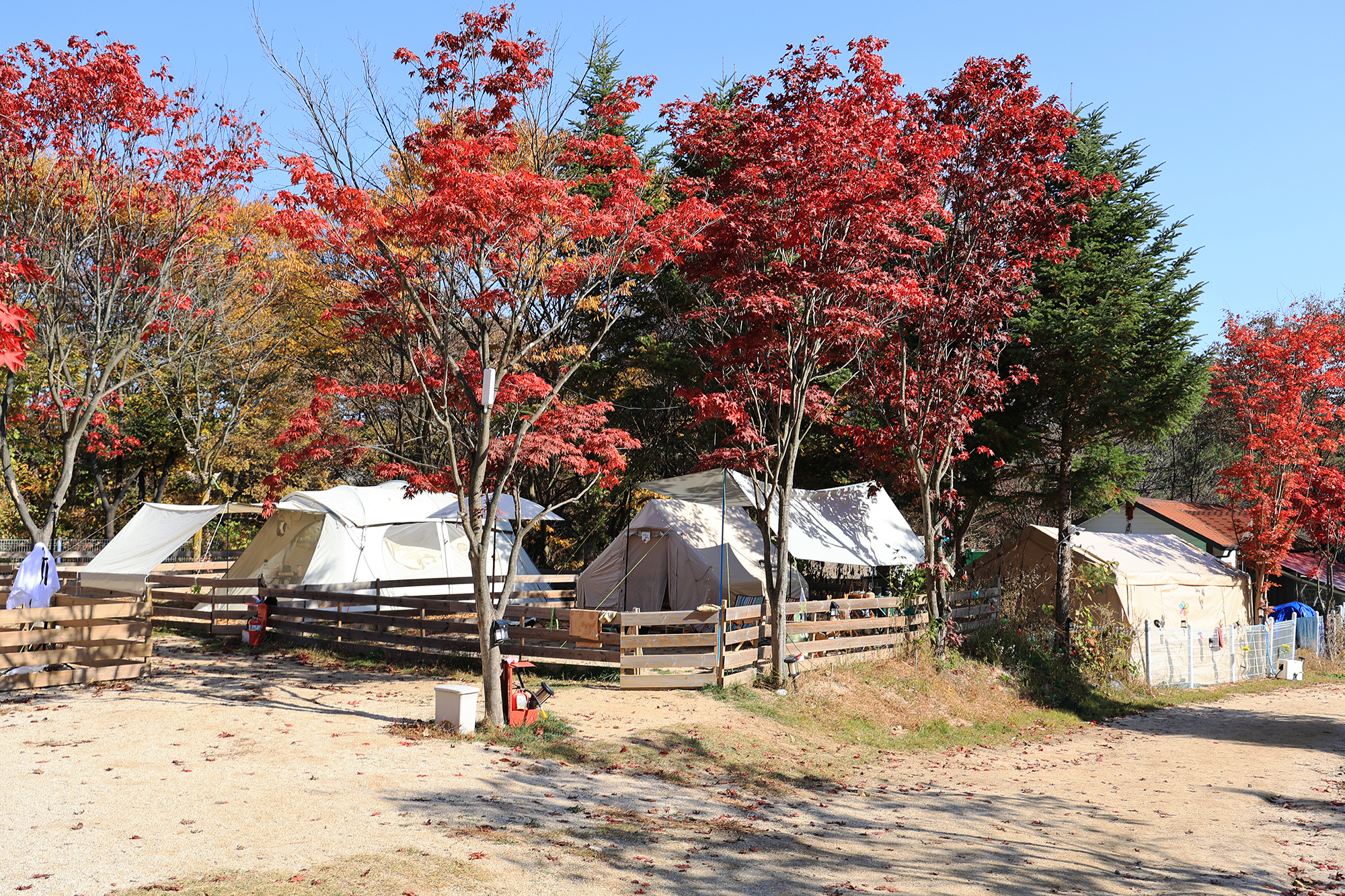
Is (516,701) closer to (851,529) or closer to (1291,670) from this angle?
(851,529)

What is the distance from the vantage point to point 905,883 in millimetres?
6438

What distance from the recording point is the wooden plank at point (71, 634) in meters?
11.1

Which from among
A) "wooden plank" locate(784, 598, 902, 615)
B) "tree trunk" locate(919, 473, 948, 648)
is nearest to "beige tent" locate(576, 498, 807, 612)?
"wooden plank" locate(784, 598, 902, 615)

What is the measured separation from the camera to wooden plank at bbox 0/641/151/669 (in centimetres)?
1108

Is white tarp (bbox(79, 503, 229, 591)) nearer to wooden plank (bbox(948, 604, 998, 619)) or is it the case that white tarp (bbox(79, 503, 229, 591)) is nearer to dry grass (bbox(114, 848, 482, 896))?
dry grass (bbox(114, 848, 482, 896))

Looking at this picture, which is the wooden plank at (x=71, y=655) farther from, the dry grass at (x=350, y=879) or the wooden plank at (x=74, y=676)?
the dry grass at (x=350, y=879)

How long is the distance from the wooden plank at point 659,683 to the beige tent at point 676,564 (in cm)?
361

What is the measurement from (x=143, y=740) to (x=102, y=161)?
914cm

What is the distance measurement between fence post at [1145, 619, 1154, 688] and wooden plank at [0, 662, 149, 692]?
59.0 feet

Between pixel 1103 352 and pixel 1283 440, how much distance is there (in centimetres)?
699

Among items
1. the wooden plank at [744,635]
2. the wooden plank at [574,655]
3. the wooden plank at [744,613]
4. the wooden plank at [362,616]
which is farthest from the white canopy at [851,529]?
the wooden plank at [362,616]

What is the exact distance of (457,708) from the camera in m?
9.56

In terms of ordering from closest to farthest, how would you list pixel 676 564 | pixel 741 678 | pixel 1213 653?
pixel 741 678 → pixel 676 564 → pixel 1213 653

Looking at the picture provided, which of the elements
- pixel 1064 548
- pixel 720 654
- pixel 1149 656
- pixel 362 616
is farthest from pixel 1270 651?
pixel 362 616
